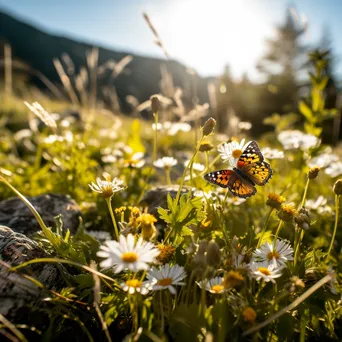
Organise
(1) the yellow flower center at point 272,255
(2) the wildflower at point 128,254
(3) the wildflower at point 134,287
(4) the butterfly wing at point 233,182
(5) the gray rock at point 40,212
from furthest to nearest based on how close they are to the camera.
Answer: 1. (5) the gray rock at point 40,212
2. (4) the butterfly wing at point 233,182
3. (1) the yellow flower center at point 272,255
4. (3) the wildflower at point 134,287
5. (2) the wildflower at point 128,254

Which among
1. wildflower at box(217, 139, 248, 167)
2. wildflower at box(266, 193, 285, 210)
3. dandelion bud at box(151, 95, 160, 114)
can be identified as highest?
dandelion bud at box(151, 95, 160, 114)

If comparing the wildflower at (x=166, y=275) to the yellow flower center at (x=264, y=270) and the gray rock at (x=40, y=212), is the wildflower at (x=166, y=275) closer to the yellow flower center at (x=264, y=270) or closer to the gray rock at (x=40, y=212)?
the yellow flower center at (x=264, y=270)

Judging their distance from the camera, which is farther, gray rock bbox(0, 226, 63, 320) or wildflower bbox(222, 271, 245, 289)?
gray rock bbox(0, 226, 63, 320)

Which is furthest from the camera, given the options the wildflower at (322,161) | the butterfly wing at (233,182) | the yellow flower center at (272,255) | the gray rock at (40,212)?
the wildflower at (322,161)

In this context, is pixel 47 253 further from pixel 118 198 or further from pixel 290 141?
pixel 290 141

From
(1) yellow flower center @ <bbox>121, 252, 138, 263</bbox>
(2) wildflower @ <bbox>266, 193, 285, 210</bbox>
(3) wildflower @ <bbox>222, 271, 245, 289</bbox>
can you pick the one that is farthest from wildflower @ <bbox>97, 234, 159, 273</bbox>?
(2) wildflower @ <bbox>266, 193, 285, 210</bbox>

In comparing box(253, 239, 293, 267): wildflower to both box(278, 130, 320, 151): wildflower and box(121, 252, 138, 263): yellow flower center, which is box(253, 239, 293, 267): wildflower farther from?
box(278, 130, 320, 151): wildflower

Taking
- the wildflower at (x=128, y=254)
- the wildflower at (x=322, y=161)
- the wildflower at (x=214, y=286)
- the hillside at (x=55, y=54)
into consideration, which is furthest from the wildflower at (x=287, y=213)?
the hillside at (x=55, y=54)
